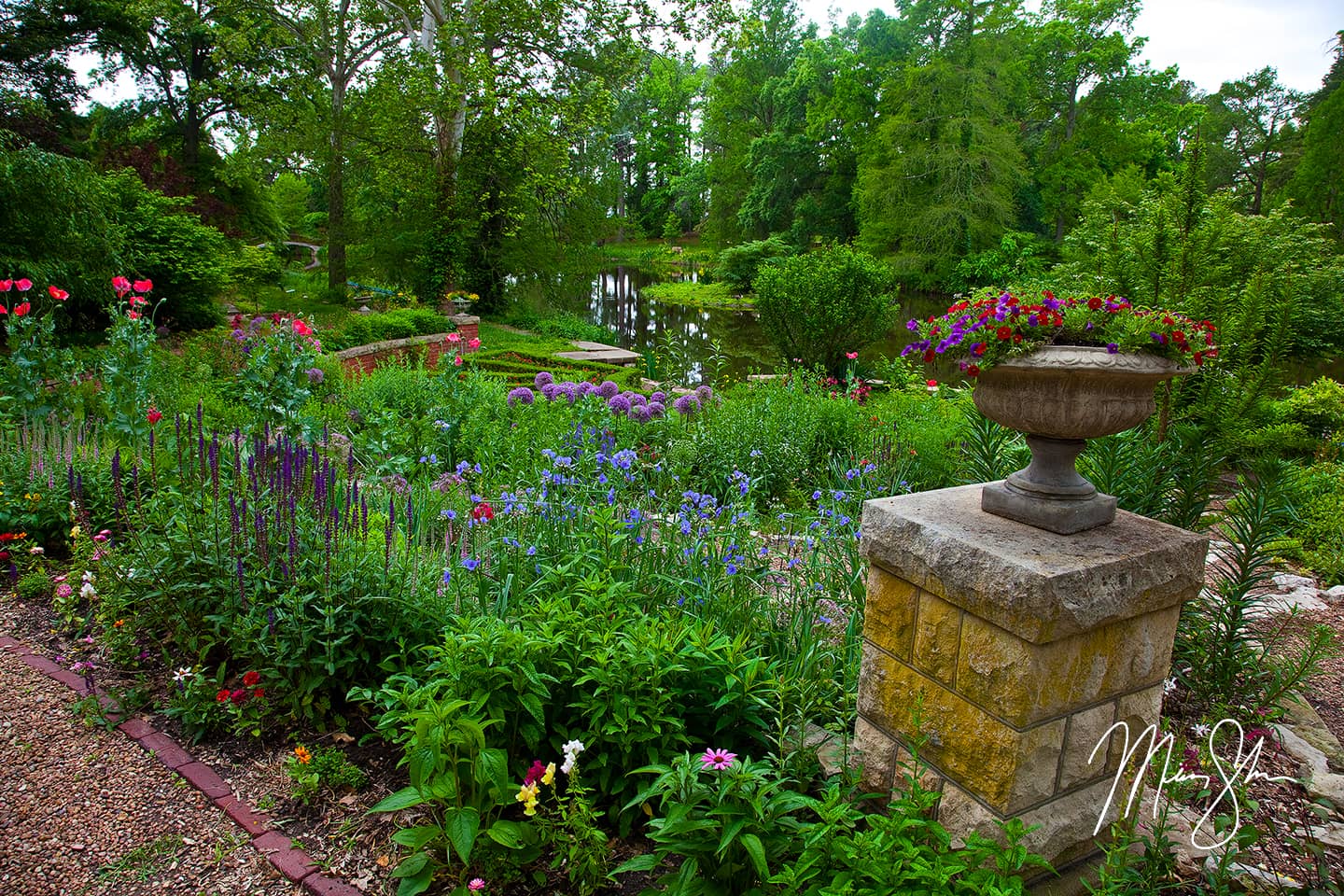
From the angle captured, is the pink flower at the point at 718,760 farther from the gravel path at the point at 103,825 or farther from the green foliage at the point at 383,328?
the green foliage at the point at 383,328

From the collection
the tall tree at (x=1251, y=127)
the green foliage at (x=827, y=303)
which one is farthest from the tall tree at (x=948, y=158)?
the green foliage at (x=827, y=303)

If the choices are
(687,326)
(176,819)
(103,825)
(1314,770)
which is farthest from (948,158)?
(103,825)

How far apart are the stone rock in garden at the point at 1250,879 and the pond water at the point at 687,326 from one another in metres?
9.26

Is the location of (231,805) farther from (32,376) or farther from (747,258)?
(747,258)

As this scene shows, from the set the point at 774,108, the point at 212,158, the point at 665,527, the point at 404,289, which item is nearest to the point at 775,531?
the point at 665,527

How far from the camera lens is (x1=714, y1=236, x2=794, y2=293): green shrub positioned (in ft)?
90.4

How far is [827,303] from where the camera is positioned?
38.9 ft

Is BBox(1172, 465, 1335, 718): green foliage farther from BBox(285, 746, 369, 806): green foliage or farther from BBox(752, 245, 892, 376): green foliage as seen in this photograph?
BBox(752, 245, 892, 376): green foliage

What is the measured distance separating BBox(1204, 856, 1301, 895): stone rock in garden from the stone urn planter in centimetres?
91

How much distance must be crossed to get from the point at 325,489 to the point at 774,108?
129ft

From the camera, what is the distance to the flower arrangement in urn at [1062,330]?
6.84 feet

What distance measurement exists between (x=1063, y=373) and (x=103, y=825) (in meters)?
3.05

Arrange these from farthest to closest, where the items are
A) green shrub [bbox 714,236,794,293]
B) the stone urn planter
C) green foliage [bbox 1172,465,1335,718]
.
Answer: green shrub [bbox 714,236,794,293]
green foliage [bbox 1172,465,1335,718]
the stone urn planter

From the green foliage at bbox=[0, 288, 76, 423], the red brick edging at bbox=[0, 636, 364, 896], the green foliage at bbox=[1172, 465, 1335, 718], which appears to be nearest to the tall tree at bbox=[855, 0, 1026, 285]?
the green foliage at bbox=[1172, 465, 1335, 718]
